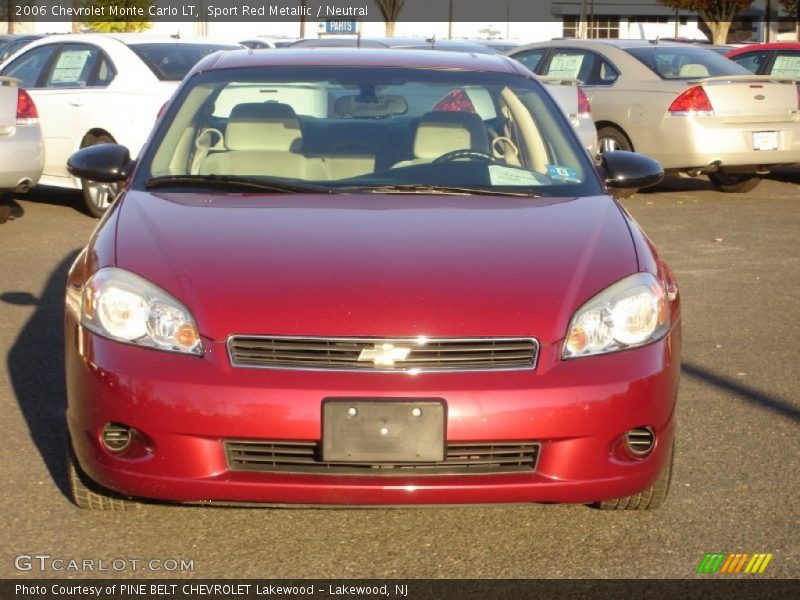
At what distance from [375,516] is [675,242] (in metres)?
6.81

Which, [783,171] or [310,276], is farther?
[783,171]

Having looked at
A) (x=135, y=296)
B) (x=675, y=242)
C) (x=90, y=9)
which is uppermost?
(x=135, y=296)

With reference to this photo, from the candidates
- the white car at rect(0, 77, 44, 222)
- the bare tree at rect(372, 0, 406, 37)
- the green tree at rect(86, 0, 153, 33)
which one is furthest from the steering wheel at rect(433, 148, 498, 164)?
the bare tree at rect(372, 0, 406, 37)

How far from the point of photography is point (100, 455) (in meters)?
4.00

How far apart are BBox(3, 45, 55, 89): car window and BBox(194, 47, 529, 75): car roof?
6.94m

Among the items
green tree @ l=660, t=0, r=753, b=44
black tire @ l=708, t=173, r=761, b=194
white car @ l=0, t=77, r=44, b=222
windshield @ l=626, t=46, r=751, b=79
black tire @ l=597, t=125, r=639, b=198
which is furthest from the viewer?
green tree @ l=660, t=0, r=753, b=44

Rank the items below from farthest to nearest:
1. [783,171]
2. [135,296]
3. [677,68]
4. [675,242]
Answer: [783,171], [677,68], [675,242], [135,296]

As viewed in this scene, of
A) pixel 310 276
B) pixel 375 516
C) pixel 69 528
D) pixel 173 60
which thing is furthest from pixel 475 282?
pixel 173 60

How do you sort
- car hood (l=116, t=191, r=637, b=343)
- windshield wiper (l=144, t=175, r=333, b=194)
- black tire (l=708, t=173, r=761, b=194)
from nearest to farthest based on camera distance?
car hood (l=116, t=191, r=637, b=343) < windshield wiper (l=144, t=175, r=333, b=194) < black tire (l=708, t=173, r=761, b=194)

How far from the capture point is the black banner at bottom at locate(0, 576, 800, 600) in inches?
148

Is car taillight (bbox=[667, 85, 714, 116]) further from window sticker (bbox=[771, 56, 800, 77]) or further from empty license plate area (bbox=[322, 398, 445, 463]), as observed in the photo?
empty license plate area (bbox=[322, 398, 445, 463])

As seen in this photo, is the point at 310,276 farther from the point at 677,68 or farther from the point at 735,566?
the point at 677,68

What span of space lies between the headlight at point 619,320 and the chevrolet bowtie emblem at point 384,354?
1.52 feet

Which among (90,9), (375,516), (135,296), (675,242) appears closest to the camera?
(135,296)
